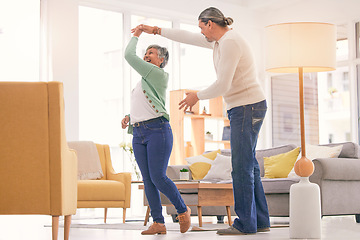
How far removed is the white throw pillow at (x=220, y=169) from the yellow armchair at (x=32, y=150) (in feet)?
12.3

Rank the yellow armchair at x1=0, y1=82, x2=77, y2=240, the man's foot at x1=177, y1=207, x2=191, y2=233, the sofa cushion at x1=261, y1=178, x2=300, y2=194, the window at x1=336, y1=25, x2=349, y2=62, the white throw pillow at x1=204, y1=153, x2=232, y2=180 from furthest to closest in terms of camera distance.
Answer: the window at x1=336, y1=25, x2=349, y2=62 → the white throw pillow at x1=204, y1=153, x2=232, y2=180 → the sofa cushion at x1=261, y1=178, x2=300, y2=194 → the man's foot at x1=177, y1=207, x2=191, y2=233 → the yellow armchair at x1=0, y1=82, x2=77, y2=240

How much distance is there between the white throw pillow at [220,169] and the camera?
666 centimetres

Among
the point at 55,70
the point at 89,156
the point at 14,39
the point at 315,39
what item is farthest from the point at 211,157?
the point at 315,39

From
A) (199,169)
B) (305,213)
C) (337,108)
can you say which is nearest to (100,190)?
(199,169)

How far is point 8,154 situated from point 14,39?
479 cm

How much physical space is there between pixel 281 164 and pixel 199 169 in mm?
997

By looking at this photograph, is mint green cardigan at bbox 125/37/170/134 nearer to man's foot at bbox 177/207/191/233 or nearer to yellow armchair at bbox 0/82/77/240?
man's foot at bbox 177/207/191/233

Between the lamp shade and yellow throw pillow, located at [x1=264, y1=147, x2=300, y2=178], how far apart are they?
9.19 feet

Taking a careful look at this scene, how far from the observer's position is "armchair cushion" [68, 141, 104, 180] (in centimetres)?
640

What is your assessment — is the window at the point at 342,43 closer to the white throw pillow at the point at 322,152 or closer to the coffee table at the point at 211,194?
the white throw pillow at the point at 322,152

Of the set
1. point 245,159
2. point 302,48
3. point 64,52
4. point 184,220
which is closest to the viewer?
point 245,159

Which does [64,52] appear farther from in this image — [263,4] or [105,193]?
[263,4]


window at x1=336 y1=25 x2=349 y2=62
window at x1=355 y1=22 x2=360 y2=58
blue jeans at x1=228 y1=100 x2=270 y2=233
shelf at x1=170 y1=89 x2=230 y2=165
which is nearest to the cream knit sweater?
blue jeans at x1=228 y1=100 x2=270 y2=233

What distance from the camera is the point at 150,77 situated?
12.7 feet
